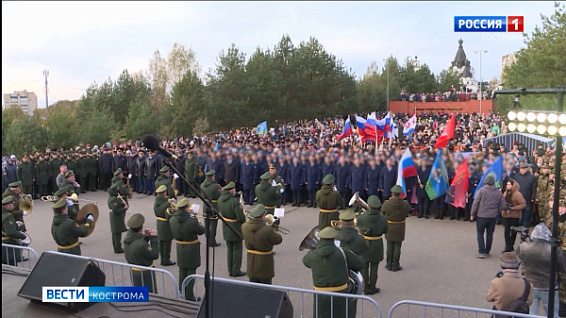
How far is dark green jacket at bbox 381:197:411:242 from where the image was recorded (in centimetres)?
973

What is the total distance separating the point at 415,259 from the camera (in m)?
10.8

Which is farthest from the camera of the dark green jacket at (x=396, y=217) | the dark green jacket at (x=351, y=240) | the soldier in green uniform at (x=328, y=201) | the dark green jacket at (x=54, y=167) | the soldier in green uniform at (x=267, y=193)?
the dark green jacket at (x=54, y=167)

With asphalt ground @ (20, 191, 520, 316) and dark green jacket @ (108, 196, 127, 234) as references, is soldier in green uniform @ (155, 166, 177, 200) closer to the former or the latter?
dark green jacket @ (108, 196, 127, 234)

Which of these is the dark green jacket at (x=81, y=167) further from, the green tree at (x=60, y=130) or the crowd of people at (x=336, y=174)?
the green tree at (x=60, y=130)

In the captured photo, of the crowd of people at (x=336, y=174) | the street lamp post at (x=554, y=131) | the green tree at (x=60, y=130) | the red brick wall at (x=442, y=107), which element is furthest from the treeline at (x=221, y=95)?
the street lamp post at (x=554, y=131)

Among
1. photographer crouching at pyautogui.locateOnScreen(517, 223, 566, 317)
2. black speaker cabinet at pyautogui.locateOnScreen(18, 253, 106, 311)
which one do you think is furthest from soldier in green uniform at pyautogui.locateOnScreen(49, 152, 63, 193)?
photographer crouching at pyautogui.locateOnScreen(517, 223, 566, 317)

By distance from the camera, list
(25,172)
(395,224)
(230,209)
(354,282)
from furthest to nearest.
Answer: (25,172)
(230,209)
(395,224)
(354,282)

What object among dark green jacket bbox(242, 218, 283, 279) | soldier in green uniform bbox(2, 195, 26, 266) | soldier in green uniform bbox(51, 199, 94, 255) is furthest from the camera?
soldier in green uniform bbox(2, 195, 26, 266)

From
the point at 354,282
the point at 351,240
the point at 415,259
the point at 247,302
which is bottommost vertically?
the point at 415,259

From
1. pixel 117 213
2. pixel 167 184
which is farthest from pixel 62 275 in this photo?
pixel 167 184

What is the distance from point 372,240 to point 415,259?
251cm

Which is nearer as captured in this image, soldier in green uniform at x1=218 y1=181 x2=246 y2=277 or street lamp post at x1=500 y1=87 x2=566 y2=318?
street lamp post at x1=500 y1=87 x2=566 y2=318

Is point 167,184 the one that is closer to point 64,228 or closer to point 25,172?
point 64,228

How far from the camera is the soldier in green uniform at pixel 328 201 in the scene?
11883 mm
